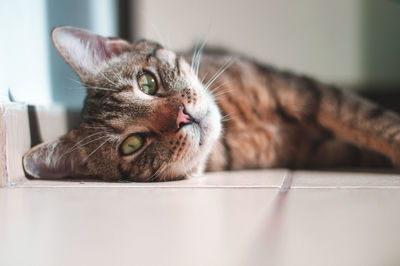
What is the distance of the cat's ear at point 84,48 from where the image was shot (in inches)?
49.7

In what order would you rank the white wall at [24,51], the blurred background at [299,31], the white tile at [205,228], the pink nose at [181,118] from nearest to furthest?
the white tile at [205,228]
the pink nose at [181,118]
the white wall at [24,51]
the blurred background at [299,31]

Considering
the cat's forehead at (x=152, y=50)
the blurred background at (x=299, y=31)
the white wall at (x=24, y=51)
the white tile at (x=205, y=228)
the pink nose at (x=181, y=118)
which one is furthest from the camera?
the blurred background at (x=299, y=31)

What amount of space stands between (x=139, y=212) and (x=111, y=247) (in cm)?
19

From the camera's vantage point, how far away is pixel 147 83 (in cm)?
124

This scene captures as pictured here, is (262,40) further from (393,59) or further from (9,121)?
(9,121)

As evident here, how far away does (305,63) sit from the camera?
281 centimetres

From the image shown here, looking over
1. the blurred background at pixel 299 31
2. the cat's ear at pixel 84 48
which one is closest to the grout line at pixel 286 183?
the cat's ear at pixel 84 48

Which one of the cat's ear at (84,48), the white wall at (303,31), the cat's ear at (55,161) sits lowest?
the cat's ear at (55,161)

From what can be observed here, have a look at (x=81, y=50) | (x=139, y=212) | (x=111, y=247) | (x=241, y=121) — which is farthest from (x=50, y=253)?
(x=241, y=121)

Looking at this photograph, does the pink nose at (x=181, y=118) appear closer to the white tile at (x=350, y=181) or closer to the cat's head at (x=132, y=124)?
the cat's head at (x=132, y=124)

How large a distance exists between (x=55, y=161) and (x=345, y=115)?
1.10 metres

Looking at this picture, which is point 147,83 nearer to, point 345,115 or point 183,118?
point 183,118

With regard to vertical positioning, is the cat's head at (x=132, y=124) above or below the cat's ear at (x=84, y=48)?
below

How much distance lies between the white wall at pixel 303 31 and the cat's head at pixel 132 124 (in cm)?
147
